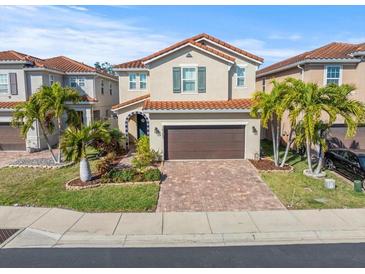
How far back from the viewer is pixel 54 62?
25.1 metres

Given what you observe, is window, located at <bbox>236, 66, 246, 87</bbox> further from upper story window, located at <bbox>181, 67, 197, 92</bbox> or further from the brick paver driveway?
the brick paver driveway

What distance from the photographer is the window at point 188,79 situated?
1720cm

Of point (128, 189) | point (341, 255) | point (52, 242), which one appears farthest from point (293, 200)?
point (52, 242)

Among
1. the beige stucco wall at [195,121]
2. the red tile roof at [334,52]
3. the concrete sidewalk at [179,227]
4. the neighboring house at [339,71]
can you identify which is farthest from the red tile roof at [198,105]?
the concrete sidewalk at [179,227]

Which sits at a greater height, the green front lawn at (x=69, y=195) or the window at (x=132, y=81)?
the window at (x=132, y=81)

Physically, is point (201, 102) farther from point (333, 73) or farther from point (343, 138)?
point (343, 138)

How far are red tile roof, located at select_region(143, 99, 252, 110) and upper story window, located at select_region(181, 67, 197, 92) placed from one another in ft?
3.06

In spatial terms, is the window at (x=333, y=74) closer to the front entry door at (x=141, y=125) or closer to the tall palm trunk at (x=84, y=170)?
the front entry door at (x=141, y=125)

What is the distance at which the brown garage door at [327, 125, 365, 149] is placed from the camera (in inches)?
708

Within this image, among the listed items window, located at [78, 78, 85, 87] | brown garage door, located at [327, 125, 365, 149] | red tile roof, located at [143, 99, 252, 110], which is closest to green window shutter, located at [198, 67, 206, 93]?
red tile roof, located at [143, 99, 252, 110]

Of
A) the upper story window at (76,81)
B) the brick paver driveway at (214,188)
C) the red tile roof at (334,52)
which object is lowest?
the brick paver driveway at (214,188)

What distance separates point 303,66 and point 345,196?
10.0 metres

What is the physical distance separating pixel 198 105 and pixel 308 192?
7.75m

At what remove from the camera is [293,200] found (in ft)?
34.0
